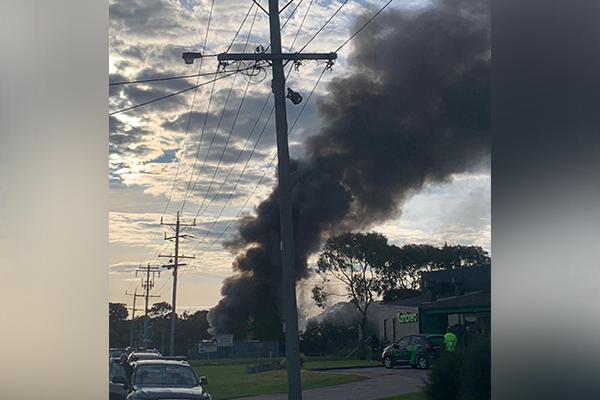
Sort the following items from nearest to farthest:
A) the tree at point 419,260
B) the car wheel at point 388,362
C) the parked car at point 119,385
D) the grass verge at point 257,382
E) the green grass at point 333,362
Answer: the parked car at point 119,385 → the grass verge at point 257,382 → the car wheel at point 388,362 → the green grass at point 333,362 → the tree at point 419,260

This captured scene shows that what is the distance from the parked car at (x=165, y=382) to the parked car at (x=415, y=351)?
385 inches

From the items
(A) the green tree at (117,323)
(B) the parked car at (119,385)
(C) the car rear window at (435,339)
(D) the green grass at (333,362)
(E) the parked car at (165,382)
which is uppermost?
(E) the parked car at (165,382)

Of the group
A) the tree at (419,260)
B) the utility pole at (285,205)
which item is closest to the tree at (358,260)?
the tree at (419,260)

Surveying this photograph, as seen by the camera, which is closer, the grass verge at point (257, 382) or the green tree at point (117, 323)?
the grass verge at point (257, 382)

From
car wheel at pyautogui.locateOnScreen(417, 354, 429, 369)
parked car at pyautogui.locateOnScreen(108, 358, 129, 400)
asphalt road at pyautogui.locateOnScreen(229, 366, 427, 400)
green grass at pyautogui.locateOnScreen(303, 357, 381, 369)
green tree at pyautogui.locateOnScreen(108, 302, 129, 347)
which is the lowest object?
green tree at pyautogui.locateOnScreen(108, 302, 129, 347)

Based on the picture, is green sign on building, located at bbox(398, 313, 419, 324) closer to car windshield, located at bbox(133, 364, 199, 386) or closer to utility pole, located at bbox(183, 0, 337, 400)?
utility pole, located at bbox(183, 0, 337, 400)

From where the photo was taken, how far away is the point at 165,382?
28.2 feet

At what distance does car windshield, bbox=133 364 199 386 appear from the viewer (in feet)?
28.1

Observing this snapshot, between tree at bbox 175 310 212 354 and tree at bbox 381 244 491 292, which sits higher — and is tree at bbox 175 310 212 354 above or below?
below

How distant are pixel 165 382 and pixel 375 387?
850cm

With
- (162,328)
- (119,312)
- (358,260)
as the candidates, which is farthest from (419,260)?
(119,312)

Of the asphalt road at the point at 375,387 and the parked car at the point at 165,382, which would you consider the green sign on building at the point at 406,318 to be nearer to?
the asphalt road at the point at 375,387

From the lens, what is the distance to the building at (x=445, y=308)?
22781 millimetres

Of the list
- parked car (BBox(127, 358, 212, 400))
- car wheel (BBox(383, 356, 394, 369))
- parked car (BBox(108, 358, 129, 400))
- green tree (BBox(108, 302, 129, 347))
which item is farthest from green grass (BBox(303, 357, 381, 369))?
green tree (BBox(108, 302, 129, 347))
